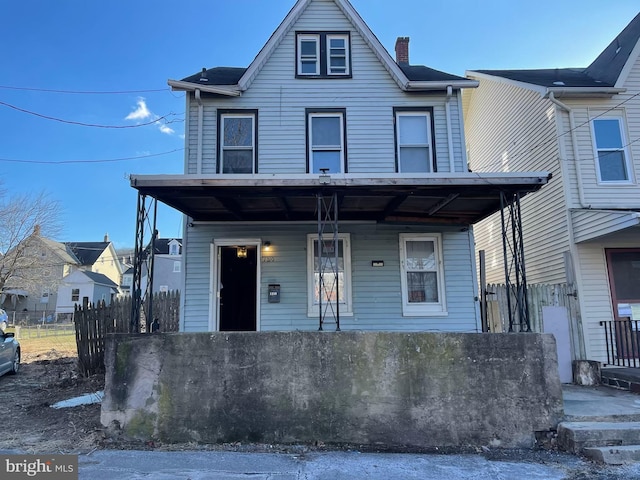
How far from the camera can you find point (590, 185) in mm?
8461

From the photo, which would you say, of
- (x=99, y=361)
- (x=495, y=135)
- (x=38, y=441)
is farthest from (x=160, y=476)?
(x=495, y=135)

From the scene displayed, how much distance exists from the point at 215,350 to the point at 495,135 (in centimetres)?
1146

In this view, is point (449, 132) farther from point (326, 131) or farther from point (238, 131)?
point (238, 131)

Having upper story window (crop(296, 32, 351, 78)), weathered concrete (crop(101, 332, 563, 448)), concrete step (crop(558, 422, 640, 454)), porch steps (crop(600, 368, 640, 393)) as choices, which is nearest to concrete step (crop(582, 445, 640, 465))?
concrete step (crop(558, 422, 640, 454))

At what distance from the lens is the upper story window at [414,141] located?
27.1 ft

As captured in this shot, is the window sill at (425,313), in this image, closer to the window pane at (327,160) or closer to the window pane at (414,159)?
the window pane at (414,159)

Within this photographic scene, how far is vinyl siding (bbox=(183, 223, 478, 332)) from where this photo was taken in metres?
7.72

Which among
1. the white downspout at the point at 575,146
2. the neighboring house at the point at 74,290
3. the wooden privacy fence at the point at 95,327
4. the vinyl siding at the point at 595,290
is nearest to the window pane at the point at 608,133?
the white downspout at the point at 575,146

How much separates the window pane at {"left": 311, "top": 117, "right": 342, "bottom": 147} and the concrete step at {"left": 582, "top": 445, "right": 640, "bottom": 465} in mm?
6560

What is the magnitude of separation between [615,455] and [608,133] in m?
7.40

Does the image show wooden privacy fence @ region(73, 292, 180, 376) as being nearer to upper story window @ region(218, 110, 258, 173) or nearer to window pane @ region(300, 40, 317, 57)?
upper story window @ region(218, 110, 258, 173)

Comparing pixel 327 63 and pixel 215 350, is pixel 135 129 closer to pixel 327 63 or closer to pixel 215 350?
pixel 327 63

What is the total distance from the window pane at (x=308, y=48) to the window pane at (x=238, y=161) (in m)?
2.67

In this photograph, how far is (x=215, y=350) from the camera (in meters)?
4.95
